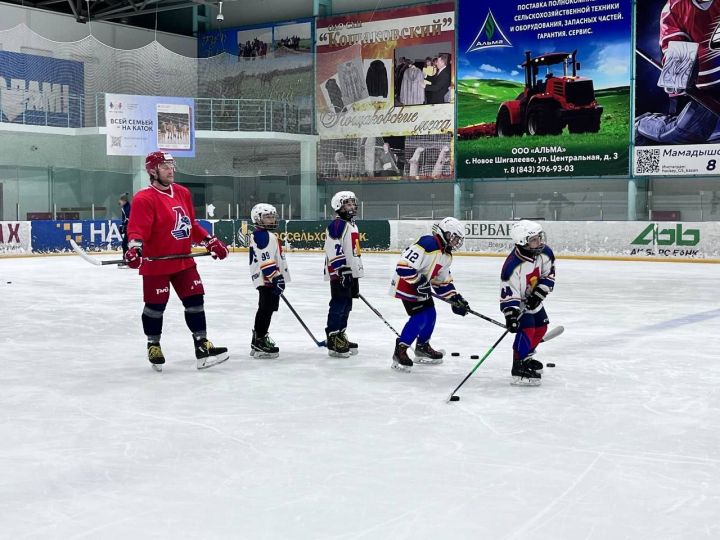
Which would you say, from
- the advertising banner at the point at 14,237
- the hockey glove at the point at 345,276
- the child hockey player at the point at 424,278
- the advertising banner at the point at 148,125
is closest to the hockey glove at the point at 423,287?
the child hockey player at the point at 424,278

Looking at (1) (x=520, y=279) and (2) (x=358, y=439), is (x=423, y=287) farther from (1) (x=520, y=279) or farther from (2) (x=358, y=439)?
(2) (x=358, y=439)

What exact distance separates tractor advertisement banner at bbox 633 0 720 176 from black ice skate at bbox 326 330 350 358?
1758 cm

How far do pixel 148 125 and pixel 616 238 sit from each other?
12.5m

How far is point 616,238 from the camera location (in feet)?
59.5

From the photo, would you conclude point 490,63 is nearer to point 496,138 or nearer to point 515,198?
point 496,138

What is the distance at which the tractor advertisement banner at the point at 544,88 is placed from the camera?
23328 mm

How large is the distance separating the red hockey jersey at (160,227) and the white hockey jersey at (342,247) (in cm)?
101

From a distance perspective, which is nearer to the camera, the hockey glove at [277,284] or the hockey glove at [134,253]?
the hockey glove at [134,253]

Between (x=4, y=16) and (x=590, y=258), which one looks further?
(x=4, y=16)

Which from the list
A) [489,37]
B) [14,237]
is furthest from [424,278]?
[489,37]

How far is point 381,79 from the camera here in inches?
1074

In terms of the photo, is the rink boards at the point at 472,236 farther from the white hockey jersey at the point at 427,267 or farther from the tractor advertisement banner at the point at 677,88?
the white hockey jersey at the point at 427,267

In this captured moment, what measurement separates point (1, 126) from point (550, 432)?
71.2 ft

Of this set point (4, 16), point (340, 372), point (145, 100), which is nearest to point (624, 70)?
point (145, 100)
